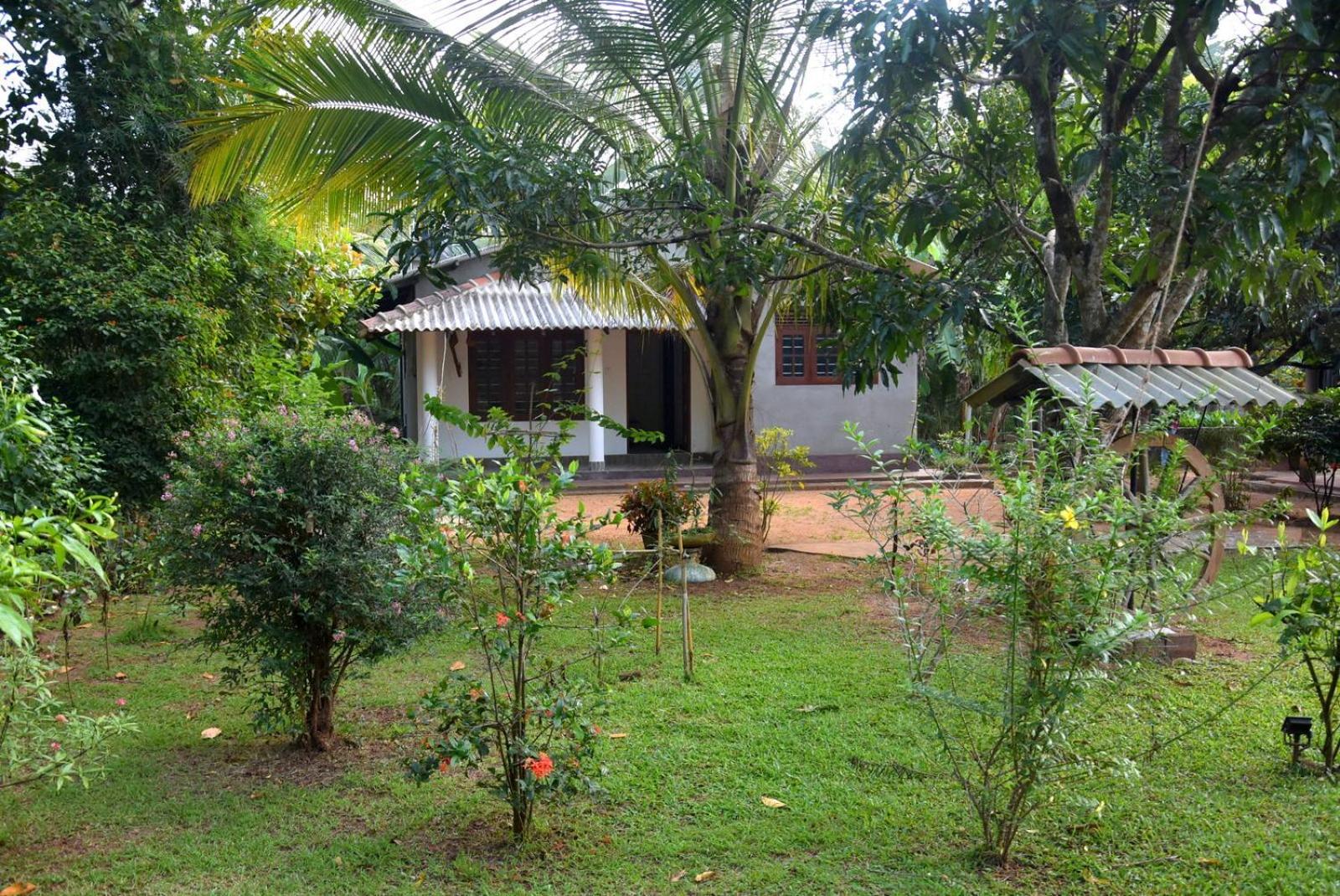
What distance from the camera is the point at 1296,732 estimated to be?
173 inches

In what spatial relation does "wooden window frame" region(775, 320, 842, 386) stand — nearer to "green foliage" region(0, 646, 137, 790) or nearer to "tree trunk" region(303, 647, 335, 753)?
"tree trunk" region(303, 647, 335, 753)

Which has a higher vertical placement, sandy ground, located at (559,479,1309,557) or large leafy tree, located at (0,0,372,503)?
large leafy tree, located at (0,0,372,503)

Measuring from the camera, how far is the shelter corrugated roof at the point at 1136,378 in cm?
529

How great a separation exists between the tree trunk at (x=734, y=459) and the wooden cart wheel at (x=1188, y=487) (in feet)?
10.7

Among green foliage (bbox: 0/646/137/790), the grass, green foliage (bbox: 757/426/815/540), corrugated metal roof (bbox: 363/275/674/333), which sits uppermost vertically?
corrugated metal roof (bbox: 363/275/674/333)

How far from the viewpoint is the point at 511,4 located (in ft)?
24.4

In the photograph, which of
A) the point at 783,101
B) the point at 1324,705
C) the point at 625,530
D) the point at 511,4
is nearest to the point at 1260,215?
the point at 1324,705

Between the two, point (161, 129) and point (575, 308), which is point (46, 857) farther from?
point (575, 308)

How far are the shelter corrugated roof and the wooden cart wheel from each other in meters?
0.26

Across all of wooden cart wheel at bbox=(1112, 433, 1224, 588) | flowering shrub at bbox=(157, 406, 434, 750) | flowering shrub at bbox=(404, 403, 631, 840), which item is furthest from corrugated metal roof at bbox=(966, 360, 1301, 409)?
flowering shrub at bbox=(157, 406, 434, 750)

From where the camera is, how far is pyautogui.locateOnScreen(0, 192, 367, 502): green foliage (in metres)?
7.48

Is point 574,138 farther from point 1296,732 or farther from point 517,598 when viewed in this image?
point 1296,732

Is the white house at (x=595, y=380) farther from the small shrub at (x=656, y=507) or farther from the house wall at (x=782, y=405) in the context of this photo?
the small shrub at (x=656, y=507)

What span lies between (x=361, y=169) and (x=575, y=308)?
8.02 m
